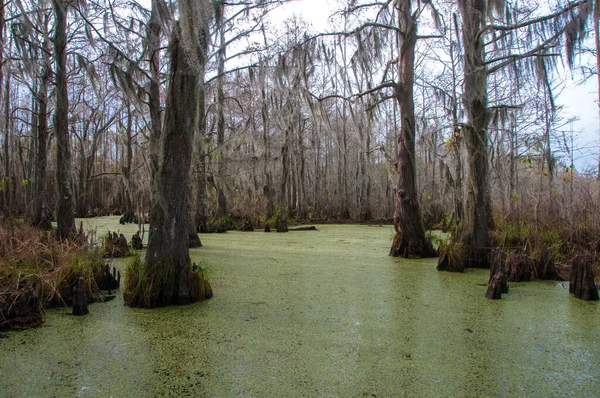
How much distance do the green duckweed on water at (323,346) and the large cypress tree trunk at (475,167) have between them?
0.93 m

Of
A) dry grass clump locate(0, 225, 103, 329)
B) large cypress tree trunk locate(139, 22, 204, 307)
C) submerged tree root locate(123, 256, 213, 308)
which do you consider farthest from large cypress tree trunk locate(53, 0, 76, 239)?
large cypress tree trunk locate(139, 22, 204, 307)

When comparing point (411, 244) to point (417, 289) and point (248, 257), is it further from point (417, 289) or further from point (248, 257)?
point (248, 257)

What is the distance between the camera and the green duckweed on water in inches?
60.6

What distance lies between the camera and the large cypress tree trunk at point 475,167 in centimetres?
415

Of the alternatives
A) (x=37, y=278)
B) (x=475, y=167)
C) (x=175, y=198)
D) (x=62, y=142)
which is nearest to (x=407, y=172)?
(x=475, y=167)

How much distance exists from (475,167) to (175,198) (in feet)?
10.4

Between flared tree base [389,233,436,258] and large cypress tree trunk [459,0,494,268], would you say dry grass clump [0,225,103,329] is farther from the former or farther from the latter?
large cypress tree trunk [459,0,494,268]

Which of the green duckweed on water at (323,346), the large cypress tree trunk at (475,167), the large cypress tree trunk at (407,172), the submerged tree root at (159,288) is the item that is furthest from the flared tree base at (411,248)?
the submerged tree root at (159,288)

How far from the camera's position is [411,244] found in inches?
194

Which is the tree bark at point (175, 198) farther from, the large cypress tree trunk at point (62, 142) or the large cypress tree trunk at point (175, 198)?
the large cypress tree trunk at point (62, 142)

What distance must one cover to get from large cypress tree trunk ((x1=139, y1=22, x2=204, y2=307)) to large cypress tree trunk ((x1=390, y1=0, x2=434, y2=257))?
295 cm

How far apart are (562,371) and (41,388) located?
214 cm

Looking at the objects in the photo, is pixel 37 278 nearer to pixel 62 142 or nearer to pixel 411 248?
pixel 62 142

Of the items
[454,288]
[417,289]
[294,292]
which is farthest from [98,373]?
[454,288]
